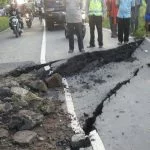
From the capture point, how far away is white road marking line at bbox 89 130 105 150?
4.96m

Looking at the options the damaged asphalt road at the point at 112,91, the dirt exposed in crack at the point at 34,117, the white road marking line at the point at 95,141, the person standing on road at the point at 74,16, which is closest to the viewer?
the white road marking line at the point at 95,141

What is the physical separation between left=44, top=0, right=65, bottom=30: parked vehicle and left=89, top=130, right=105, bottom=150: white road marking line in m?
17.4

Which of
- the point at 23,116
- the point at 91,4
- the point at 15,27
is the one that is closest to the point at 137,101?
the point at 23,116

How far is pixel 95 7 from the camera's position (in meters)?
12.1

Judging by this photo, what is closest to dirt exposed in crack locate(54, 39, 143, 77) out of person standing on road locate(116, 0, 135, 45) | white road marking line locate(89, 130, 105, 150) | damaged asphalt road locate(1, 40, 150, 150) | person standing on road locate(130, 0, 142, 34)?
damaged asphalt road locate(1, 40, 150, 150)

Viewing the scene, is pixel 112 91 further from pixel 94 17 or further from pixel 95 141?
pixel 94 17

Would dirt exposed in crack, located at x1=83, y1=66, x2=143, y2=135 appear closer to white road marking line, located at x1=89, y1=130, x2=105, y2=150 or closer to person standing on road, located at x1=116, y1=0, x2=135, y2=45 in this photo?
white road marking line, located at x1=89, y1=130, x2=105, y2=150

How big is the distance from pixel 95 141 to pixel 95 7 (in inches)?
296

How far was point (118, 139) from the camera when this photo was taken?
17.0ft

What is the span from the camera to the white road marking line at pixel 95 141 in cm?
496

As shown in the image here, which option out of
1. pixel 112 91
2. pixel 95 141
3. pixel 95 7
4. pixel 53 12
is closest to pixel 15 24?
pixel 53 12

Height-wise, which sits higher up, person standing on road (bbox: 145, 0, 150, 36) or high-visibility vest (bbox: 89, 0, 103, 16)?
high-visibility vest (bbox: 89, 0, 103, 16)

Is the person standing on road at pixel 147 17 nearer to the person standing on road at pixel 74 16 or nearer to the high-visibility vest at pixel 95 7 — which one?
the high-visibility vest at pixel 95 7

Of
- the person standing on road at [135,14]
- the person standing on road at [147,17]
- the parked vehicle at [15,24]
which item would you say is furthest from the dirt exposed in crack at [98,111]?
the parked vehicle at [15,24]
